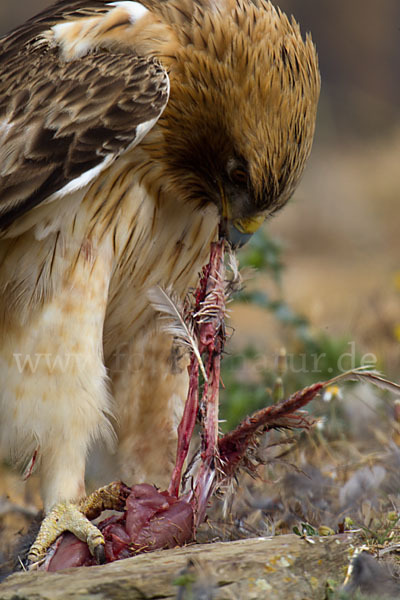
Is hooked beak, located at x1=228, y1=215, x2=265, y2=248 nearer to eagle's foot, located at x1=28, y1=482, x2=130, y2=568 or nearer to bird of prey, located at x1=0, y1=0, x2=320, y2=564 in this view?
bird of prey, located at x1=0, y1=0, x2=320, y2=564

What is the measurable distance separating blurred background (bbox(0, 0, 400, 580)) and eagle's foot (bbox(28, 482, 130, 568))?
75 centimetres

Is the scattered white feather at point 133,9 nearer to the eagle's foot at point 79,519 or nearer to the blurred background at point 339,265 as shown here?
the blurred background at point 339,265

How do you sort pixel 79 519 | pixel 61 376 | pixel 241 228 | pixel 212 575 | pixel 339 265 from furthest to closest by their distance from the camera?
pixel 339 265 < pixel 241 228 < pixel 61 376 < pixel 79 519 < pixel 212 575

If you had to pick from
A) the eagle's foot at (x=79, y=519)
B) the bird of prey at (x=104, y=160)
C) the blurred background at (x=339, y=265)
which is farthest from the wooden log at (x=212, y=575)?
the blurred background at (x=339, y=265)

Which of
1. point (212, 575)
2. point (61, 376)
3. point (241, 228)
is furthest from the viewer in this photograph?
point (241, 228)

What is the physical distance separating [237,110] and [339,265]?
6518mm

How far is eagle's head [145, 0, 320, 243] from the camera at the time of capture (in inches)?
126

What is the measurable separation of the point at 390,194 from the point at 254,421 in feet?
28.5

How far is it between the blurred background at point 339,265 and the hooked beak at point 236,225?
63cm

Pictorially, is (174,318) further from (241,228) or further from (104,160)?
(104,160)

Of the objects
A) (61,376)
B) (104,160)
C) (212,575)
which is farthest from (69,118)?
(212,575)

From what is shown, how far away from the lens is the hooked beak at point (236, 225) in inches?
133

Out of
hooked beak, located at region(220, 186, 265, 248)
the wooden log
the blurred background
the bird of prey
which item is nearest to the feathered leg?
the bird of prey

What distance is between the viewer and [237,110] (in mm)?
3209
